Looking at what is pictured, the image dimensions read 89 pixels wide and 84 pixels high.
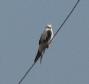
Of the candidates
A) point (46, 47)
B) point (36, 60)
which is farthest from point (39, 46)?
point (36, 60)

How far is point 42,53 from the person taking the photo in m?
13.1

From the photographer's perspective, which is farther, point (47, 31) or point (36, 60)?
point (47, 31)

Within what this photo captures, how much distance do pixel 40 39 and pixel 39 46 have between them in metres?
0.18

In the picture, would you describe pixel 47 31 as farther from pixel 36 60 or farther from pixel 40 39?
pixel 36 60

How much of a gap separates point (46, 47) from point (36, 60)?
985 mm

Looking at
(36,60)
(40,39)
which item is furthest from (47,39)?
(36,60)

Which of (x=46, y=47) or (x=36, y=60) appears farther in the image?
(x=46, y=47)

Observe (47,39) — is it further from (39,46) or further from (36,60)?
(36,60)

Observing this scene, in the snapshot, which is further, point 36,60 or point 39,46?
point 39,46

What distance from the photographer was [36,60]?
1234cm

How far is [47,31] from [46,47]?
0.50 m

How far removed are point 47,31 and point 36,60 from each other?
1413 millimetres

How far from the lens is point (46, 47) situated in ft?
43.5

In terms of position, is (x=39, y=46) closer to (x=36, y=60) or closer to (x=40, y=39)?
(x=40, y=39)
